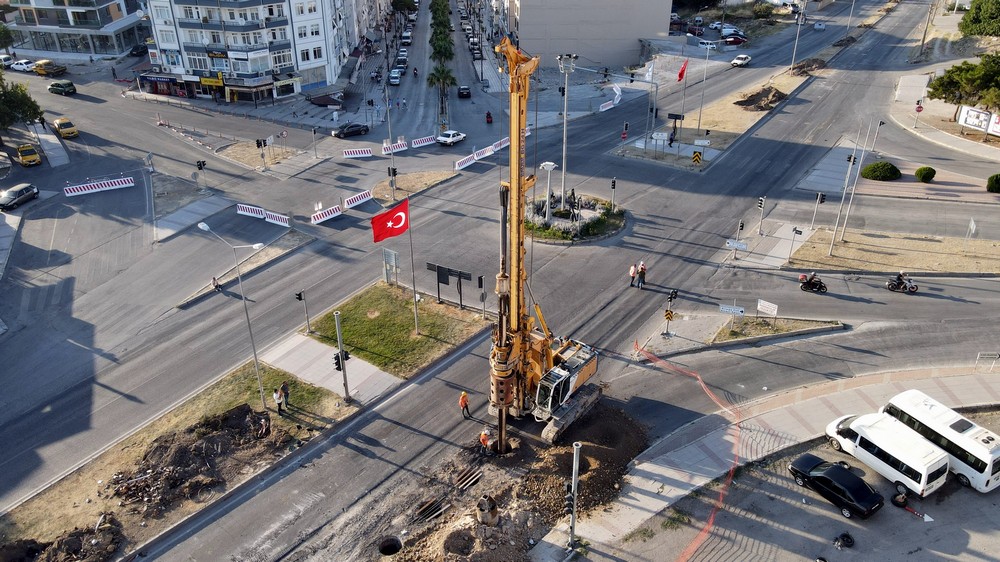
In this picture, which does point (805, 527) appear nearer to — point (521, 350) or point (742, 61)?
point (521, 350)

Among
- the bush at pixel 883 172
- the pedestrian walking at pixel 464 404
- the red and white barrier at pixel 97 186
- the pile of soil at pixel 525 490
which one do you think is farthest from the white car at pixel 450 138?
the pile of soil at pixel 525 490

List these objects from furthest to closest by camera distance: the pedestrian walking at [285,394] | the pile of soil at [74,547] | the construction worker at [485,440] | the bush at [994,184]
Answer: the bush at [994,184]
the pedestrian walking at [285,394]
the construction worker at [485,440]
the pile of soil at [74,547]

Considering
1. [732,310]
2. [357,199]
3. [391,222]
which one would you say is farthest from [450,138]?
[732,310]

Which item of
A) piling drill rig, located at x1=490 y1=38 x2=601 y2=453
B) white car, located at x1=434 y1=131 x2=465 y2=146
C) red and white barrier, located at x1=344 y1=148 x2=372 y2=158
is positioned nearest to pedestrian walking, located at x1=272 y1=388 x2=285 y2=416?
piling drill rig, located at x1=490 y1=38 x2=601 y2=453

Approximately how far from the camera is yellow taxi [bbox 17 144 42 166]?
62688 millimetres

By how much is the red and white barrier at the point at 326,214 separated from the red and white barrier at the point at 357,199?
46.8 inches

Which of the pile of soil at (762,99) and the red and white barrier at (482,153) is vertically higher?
the pile of soil at (762,99)

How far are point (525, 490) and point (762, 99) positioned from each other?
6479cm

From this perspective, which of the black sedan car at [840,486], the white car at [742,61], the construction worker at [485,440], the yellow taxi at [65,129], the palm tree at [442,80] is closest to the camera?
the black sedan car at [840,486]

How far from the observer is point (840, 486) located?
25938 millimetres

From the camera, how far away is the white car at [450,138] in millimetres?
67438

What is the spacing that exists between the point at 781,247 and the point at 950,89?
3656 cm

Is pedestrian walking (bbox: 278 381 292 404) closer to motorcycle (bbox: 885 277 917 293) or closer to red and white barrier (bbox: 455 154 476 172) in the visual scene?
red and white barrier (bbox: 455 154 476 172)

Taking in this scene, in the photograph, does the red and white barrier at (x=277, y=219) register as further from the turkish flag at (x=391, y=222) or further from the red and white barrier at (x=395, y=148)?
the red and white barrier at (x=395, y=148)
